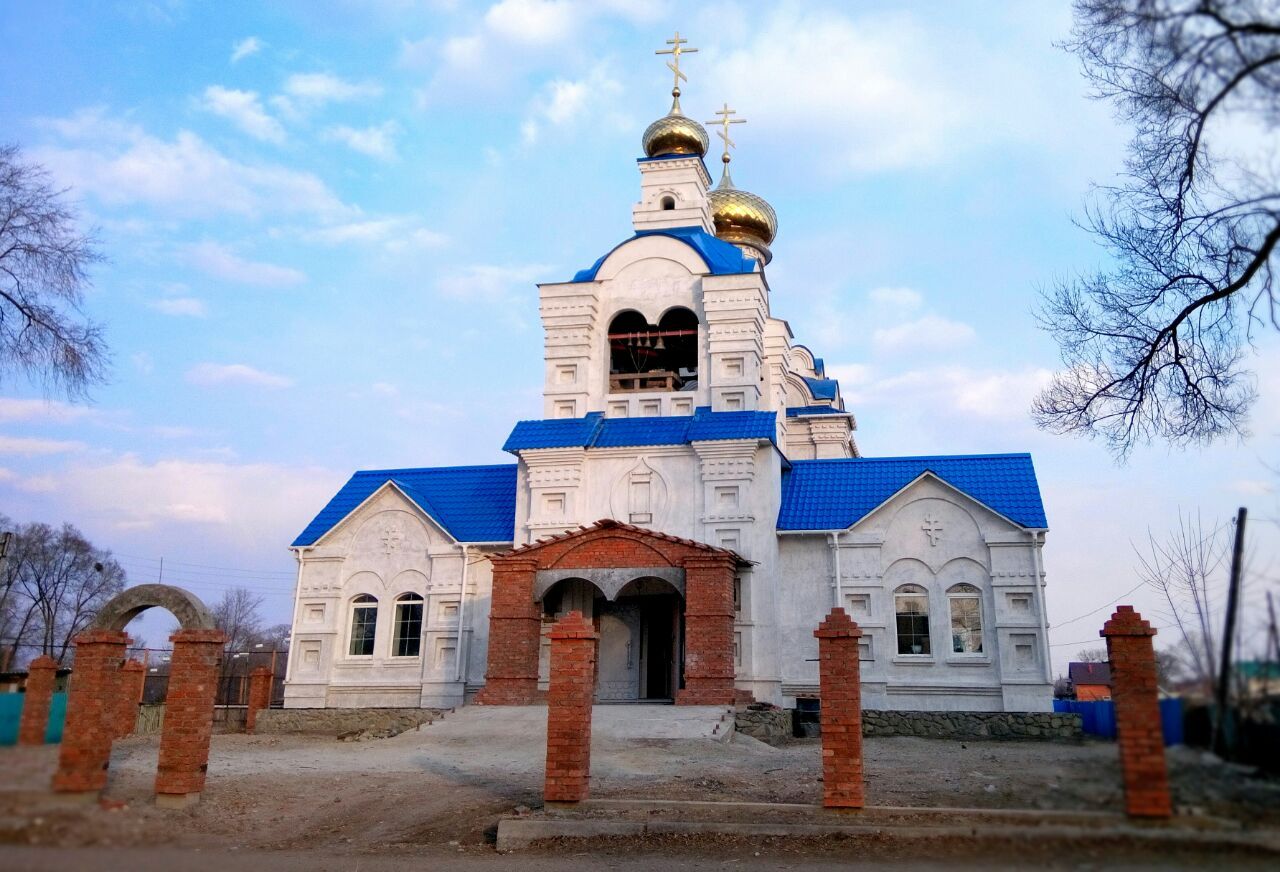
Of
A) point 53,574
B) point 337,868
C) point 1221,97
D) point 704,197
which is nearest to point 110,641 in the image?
point 337,868

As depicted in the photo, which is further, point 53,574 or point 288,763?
point 53,574

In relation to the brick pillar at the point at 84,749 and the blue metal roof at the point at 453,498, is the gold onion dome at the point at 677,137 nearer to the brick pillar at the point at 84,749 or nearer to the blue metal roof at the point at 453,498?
the blue metal roof at the point at 453,498

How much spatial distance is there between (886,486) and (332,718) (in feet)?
38.3

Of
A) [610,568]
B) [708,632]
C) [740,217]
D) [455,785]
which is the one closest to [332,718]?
[610,568]

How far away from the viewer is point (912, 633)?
60.6ft

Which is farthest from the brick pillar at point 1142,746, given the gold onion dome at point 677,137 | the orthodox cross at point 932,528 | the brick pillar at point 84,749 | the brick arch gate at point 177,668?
the gold onion dome at point 677,137

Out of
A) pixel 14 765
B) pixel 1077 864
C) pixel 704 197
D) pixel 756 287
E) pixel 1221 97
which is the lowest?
pixel 1077 864

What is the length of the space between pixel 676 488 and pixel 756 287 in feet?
15.0

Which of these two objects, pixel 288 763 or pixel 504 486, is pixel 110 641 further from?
pixel 504 486

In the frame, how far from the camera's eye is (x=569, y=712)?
9203mm

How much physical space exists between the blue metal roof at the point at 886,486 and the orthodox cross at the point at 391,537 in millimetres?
7819

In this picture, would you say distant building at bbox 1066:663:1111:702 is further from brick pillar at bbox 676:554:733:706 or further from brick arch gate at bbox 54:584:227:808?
brick arch gate at bbox 54:584:227:808

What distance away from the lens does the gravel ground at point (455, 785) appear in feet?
8.84

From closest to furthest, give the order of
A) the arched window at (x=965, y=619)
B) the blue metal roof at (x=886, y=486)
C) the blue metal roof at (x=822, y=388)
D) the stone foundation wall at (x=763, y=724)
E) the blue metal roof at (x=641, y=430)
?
the stone foundation wall at (x=763, y=724) < the arched window at (x=965, y=619) < the blue metal roof at (x=886, y=486) < the blue metal roof at (x=641, y=430) < the blue metal roof at (x=822, y=388)
